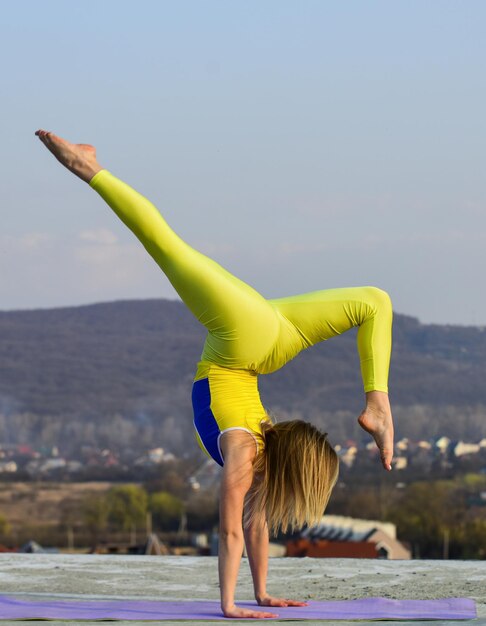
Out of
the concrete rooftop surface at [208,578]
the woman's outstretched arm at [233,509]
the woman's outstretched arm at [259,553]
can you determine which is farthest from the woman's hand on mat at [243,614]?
the concrete rooftop surface at [208,578]

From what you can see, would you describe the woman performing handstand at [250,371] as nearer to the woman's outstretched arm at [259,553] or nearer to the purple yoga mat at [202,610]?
the woman's outstretched arm at [259,553]

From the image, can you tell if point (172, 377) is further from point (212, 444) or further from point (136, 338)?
point (212, 444)

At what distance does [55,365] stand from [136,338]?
6883 millimetres

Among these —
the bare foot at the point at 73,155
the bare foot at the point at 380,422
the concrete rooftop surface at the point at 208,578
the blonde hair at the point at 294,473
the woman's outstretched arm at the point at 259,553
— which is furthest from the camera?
the concrete rooftop surface at the point at 208,578

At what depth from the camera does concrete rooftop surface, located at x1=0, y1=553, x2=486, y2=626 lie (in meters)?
6.15

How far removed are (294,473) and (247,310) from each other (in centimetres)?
80

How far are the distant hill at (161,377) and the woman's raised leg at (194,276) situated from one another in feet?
165

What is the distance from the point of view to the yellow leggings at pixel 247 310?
195 inches

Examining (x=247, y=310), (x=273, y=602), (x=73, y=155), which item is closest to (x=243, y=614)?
(x=273, y=602)

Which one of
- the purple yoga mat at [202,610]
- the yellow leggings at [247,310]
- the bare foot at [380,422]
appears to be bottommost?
the purple yoga mat at [202,610]

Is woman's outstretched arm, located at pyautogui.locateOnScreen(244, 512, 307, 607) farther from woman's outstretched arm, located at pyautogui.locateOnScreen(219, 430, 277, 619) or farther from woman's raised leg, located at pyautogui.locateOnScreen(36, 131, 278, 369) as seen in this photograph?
woman's raised leg, located at pyautogui.locateOnScreen(36, 131, 278, 369)

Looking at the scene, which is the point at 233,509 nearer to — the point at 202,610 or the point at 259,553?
the point at 259,553

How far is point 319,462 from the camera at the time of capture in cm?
518

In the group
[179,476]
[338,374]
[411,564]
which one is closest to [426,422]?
[338,374]
